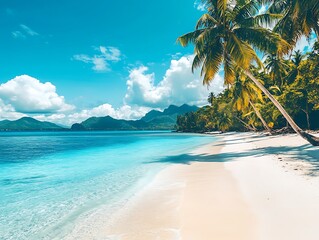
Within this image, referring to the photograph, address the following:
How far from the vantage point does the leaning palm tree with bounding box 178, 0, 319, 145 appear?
14.9 metres

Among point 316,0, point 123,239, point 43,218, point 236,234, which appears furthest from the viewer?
point 316,0

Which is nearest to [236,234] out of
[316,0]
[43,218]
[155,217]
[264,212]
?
[264,212]

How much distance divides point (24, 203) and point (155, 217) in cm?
497

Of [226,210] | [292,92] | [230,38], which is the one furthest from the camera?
[292,92]

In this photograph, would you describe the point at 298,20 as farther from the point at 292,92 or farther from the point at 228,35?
the point at 292,92

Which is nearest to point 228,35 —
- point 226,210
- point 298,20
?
point 298,20

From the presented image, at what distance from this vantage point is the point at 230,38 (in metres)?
15.0

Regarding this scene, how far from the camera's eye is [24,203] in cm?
795

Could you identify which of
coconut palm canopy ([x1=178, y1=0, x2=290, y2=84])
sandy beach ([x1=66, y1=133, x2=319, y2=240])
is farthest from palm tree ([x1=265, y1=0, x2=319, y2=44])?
sandy beach ([x1=66, y1=133, x2=319, y2=240])

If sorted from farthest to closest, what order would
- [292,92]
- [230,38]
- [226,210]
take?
[292,92] < [230,38] < [226,210]

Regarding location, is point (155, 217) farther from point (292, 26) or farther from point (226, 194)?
point (292, 26)

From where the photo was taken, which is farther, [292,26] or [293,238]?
[292,26]

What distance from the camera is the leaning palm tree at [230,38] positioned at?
1491 centimetres

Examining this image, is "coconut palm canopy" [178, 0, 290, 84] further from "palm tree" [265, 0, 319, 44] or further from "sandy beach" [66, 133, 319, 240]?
"sandy beach" [66, 133, 319, 240]
